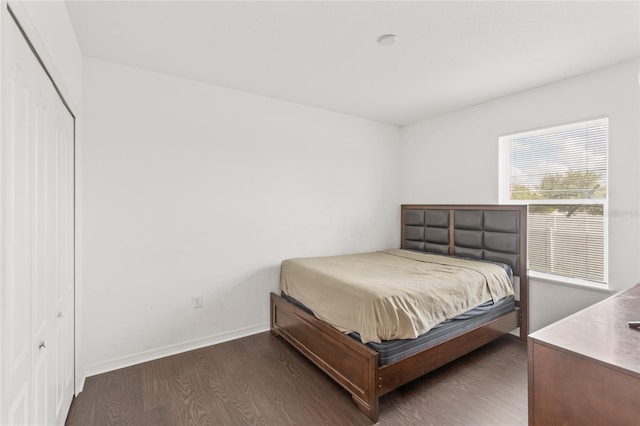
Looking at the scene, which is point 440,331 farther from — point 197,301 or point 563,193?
point 197,301

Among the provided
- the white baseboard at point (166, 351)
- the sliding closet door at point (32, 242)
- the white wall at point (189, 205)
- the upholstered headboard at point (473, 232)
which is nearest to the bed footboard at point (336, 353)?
the white baseboard at point (166, 351)

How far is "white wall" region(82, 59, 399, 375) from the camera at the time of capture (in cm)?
244

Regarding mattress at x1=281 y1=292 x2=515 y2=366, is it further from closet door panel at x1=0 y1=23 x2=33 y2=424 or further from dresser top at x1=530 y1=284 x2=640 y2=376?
closet door panel at x1=0 y1=23 x2=33 y2=424

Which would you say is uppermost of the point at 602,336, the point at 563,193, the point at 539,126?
the point at 539,126

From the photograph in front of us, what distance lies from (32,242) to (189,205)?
5.19ft

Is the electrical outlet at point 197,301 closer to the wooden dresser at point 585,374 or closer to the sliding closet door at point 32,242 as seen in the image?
the sliding closet door at point 32,242

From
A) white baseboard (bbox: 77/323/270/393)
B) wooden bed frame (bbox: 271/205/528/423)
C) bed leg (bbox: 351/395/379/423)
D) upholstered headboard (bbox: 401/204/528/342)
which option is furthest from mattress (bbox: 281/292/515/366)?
white baseboard (bbox: 77/323/270/393)

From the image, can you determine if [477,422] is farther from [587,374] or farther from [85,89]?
[85,89]

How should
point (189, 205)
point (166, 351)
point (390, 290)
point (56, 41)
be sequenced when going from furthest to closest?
point (189, 205) < point (166, 351) < point (390, 290) < point (56, 41)

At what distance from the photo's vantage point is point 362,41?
216 cm

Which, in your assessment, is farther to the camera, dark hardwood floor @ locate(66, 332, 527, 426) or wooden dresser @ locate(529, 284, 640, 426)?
dark hardwood floor @ locate(66, 332, 527, 426)

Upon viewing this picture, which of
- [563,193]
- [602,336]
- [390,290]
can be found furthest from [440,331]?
[563,193]

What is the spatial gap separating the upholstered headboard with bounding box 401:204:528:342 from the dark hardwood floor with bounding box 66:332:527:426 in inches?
37.5

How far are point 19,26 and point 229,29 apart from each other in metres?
1.20
